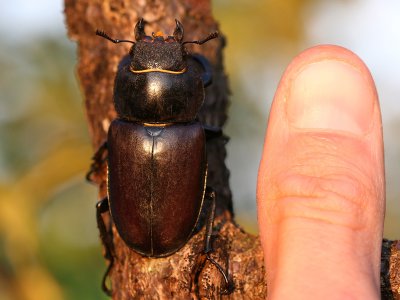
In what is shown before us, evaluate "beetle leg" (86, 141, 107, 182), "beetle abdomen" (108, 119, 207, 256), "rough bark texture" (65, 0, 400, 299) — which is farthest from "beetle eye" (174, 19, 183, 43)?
"beetle leg" (86, 141, 107, 182)

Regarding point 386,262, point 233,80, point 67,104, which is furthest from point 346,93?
point 233,80

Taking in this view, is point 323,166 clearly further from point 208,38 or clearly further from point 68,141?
point 68,141

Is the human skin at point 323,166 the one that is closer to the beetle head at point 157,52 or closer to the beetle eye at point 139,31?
the beetle head at point 157,52

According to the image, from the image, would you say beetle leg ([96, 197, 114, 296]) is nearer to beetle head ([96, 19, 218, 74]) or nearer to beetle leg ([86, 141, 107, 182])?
beetle leg ([86, 141, 107, 182])

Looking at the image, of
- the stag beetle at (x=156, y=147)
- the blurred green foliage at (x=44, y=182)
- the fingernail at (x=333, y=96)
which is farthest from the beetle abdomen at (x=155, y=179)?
the blurred green foliage at (x=44, y=182)

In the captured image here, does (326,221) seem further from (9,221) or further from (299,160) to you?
(9,221)

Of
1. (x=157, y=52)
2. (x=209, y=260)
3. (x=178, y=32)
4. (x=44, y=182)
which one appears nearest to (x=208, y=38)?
(x=178, y=32)

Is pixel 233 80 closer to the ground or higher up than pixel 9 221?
higher up
